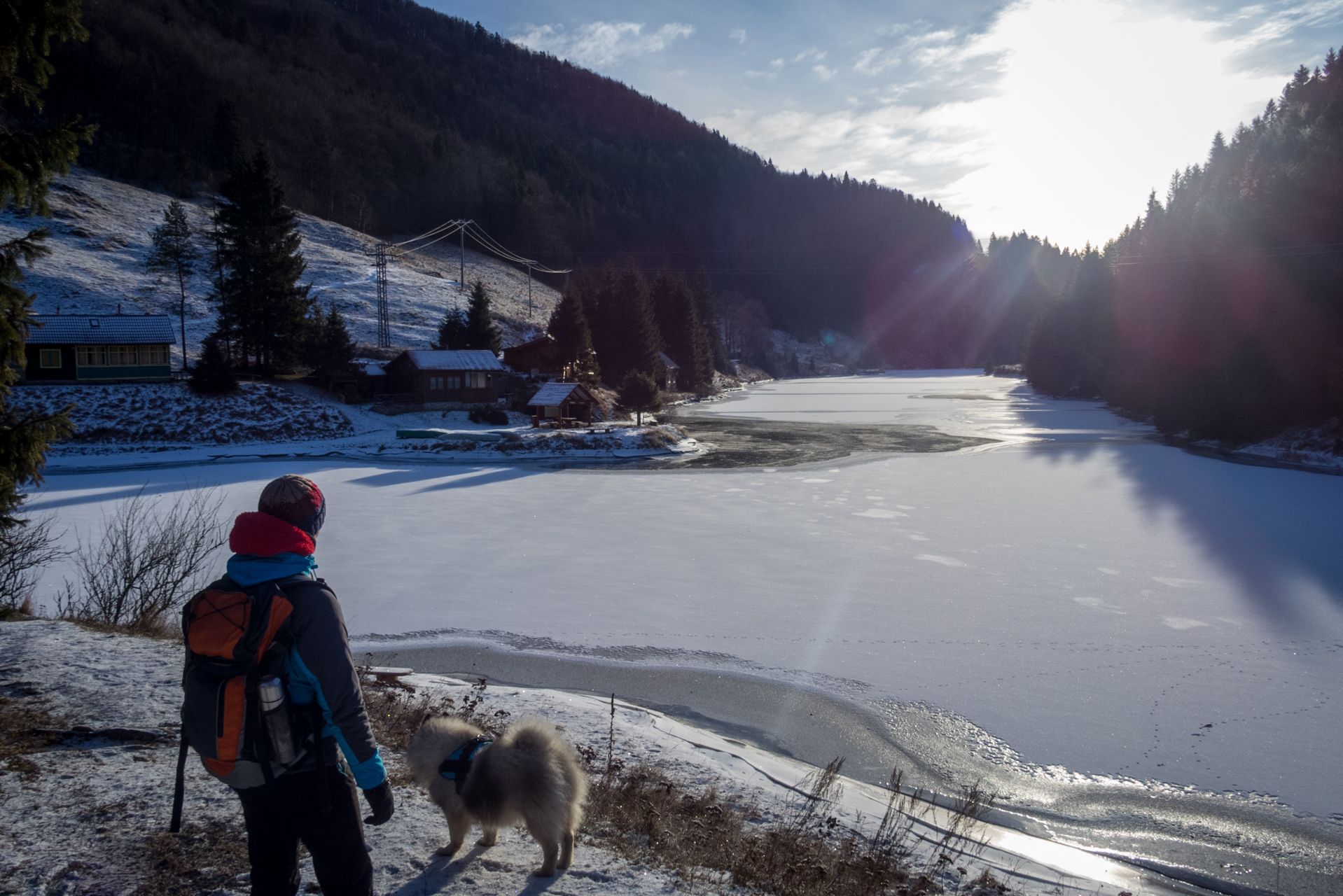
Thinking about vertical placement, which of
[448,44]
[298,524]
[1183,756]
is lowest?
[1183,756]

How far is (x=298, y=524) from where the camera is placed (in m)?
3.04

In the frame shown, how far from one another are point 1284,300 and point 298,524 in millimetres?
44472

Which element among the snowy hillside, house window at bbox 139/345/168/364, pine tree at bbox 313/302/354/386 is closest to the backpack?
house window at bbox 139/345/168/364

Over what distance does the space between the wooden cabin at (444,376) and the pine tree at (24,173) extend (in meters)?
37.7

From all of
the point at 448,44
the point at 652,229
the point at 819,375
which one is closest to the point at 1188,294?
the point at 819,375

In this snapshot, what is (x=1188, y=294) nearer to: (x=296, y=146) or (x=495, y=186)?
(x=495, y=186)

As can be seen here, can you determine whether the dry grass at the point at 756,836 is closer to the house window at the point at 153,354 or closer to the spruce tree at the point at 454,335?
the house window at the point at 153,354

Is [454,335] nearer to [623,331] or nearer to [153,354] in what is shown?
[623,331]

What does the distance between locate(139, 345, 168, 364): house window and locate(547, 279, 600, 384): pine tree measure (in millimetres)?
22231

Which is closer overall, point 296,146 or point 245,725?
point 245,725

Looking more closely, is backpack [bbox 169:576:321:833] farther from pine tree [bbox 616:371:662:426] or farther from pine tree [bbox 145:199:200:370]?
pine tree [bbox 145:199:200:370]

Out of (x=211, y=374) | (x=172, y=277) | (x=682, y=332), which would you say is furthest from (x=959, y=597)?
(x=682, y=332)

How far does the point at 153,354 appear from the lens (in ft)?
119

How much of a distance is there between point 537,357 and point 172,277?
2681cm
